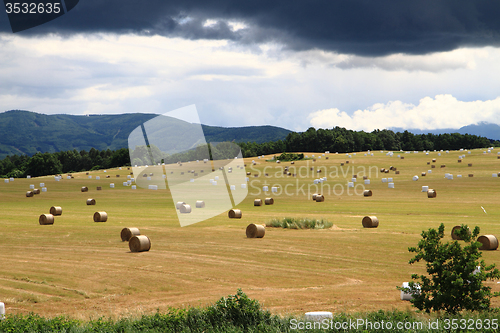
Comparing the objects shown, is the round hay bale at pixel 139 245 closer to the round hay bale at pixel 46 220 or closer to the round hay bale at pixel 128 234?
the round hay bale at pixel 128 234

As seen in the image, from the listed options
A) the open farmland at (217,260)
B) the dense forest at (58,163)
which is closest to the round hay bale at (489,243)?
the open farmland at (217,260)

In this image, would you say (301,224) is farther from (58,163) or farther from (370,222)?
(58,163)

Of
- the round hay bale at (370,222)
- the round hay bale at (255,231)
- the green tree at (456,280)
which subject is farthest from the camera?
the round hay bale at (370,222)

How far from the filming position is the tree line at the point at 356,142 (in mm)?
167125

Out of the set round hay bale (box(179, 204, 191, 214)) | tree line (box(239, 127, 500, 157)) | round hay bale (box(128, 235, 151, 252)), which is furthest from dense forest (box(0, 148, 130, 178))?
round hay bale (box(128, 235, 151, 252))

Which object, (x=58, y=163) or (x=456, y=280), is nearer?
(x=456, y=280)

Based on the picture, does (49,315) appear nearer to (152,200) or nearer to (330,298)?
(330,298)

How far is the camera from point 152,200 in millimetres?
67625

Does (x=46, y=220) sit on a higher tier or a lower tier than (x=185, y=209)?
higher

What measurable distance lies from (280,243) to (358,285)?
10.4 m

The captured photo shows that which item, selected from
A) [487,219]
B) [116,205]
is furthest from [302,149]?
[487,219]

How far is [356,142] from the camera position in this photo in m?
170

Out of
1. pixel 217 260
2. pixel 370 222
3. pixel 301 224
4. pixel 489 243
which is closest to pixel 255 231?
pixel 301 224

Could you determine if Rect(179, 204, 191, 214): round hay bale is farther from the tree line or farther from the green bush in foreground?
the tree line
